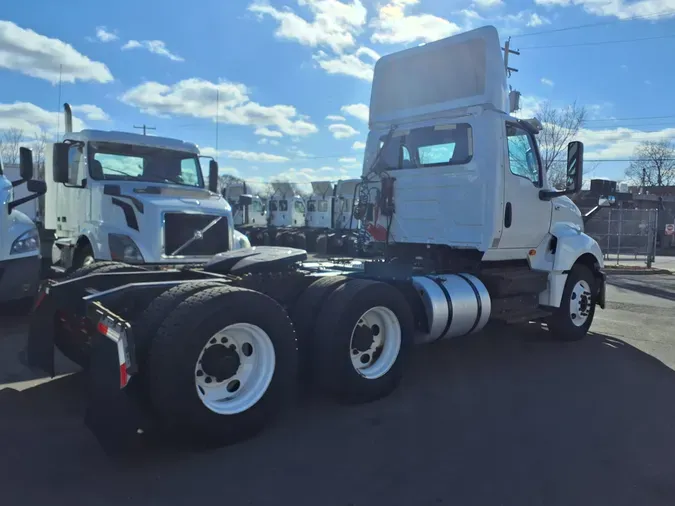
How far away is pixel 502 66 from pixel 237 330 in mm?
4738

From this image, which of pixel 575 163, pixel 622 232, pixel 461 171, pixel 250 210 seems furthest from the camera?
pixel 250 210

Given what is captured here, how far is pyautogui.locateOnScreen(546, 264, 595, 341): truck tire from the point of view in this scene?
7391mm

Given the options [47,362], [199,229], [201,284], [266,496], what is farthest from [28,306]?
[266,496]

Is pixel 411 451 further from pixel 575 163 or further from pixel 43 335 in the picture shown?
pixel 575 163

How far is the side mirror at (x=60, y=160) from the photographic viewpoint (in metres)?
8.26

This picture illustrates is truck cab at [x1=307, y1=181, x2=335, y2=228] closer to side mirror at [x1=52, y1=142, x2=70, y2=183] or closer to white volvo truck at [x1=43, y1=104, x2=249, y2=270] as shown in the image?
white volvo truck at [x1=43, y1=104, x2=249, y2=270]

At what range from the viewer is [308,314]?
4699 millimetres

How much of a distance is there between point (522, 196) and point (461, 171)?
2.98 feet

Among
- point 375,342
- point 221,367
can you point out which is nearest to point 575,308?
point 375,342

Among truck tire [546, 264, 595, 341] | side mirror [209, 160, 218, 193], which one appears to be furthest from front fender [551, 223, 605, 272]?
side mirror [209, 160, 218, 193]

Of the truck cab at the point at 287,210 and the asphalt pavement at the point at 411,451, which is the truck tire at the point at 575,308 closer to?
the asphalt pavement at the point at 411,451

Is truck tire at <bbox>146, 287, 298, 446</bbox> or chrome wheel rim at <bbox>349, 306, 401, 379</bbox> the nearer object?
truck tire at <bbox>146, 287, 298, 446</bbox>

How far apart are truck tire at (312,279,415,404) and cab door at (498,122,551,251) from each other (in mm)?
2277

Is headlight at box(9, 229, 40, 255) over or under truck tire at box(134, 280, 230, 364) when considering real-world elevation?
over
